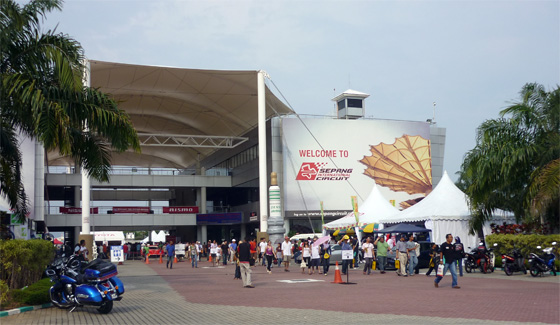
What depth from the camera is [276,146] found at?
56.8 metres

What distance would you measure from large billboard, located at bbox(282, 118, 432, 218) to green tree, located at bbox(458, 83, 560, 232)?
28.6 metres

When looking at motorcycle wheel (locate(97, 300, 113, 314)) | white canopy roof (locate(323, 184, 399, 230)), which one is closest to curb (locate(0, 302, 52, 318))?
motorcycle wheel (locate(97, 300, 113, 314))

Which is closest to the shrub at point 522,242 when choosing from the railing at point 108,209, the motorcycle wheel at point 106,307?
the motorcycle wheel at point 106,307

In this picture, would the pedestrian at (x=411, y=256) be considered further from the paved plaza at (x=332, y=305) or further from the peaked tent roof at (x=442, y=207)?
the peaked tent roof at (x=442, y=207)

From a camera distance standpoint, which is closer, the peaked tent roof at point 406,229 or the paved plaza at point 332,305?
the paved plaza at point 332,305

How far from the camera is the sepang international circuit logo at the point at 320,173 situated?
2245 inches

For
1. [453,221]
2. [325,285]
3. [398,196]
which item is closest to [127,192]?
[398,196]

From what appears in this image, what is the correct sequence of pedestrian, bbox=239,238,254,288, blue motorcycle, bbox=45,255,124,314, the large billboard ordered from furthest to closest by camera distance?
the large billboard, pedestrian, bbox=239,238,254,288, blue motorcycle, bbox=45,255,124,314

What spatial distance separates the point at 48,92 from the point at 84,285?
492 cm

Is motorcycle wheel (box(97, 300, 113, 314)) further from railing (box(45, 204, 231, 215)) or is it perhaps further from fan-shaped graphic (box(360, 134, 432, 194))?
railing (box(45, 204, 231, 215))

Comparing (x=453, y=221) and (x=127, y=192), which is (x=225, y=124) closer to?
(x=127, y=192)

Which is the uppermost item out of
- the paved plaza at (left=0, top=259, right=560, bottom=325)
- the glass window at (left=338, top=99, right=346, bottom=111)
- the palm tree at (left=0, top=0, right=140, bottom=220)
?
the glass window at (left=338, top=99, right=346, bottom=111)

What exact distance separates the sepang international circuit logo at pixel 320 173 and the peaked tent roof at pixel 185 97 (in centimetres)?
555

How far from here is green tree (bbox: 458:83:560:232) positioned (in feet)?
77.4
